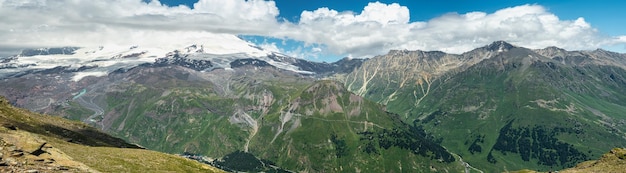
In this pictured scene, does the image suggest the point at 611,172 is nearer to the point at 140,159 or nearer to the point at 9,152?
the point at 140,159

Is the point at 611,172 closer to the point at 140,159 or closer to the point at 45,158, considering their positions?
the point at 140,159

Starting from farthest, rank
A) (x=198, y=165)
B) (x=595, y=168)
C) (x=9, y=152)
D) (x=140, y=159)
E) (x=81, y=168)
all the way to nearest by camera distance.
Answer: (x=595, y=168)
(x=198, y=165)
(x=140, y=159)
(x=81, y=168)
(x=9, y=152)

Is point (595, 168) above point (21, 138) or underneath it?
underneath

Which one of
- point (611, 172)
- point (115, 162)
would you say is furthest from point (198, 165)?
point (611, 172)

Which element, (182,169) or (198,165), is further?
(198,165)

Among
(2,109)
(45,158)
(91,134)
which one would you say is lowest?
(91,134)

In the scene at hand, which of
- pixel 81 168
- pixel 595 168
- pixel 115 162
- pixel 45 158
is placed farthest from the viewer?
pixel 595 168
